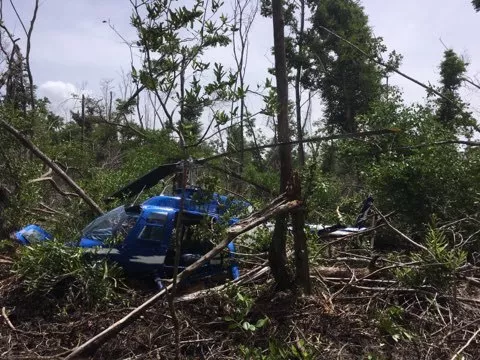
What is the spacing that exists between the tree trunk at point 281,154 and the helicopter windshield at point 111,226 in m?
2.19

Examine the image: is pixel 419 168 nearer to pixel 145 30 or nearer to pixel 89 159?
pixel 145 30

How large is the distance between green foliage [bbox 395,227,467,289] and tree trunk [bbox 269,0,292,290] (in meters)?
1.39

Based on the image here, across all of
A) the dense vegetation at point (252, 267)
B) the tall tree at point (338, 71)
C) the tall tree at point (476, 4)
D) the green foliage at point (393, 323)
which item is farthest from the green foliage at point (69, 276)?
the tall tree at point (338, 71)

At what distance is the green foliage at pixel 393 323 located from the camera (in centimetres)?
548

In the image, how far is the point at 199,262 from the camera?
16.8 feet

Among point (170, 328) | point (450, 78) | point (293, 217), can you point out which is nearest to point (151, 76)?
point (293, 217)

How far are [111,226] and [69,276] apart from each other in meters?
0.96

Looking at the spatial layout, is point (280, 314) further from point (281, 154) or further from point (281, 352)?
point (281, 154)

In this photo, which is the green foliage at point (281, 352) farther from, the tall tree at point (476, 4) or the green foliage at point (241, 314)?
the tall tree at point (476, 4)

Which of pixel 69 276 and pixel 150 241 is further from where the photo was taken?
pixel 150 241

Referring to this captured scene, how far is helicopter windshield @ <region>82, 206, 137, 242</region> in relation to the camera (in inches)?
295

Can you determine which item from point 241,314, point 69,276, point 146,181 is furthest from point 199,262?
point 146,181

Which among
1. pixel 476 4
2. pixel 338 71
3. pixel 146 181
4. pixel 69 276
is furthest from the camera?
pixel 338 71

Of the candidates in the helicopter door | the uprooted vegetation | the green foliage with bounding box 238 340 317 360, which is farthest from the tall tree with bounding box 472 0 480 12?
the green foliage with bounding box 238 340 317 360
